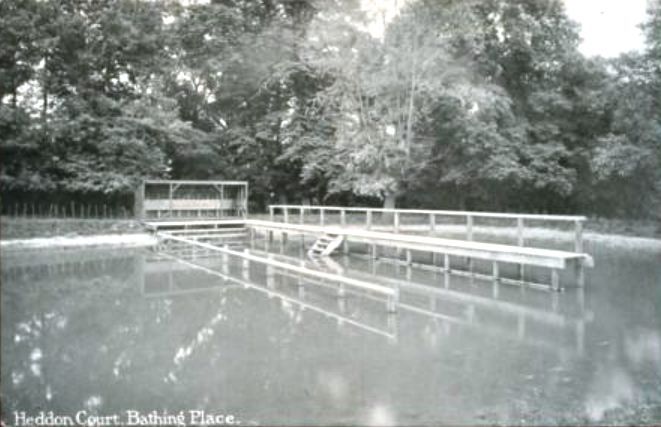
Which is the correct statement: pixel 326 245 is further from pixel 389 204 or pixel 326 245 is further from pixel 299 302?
pixel 389 204

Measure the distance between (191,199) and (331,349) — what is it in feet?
52.2

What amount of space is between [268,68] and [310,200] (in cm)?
573

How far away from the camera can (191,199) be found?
2125 cm

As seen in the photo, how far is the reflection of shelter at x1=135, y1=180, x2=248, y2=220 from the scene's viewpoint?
65.2 feet

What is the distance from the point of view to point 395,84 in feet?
A: 65.5

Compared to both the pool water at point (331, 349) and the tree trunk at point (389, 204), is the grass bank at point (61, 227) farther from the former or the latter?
the tree trunk at point (389, 204)

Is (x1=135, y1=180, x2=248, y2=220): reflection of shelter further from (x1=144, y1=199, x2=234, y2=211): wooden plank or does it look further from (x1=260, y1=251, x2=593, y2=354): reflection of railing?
(x1=260, y1=251, x2=593, y2=354): reflection of railing

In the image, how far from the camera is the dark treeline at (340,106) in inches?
605

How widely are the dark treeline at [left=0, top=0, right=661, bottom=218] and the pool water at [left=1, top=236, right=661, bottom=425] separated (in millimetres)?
6181

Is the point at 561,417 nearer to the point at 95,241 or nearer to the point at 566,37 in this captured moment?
the point at 95,241

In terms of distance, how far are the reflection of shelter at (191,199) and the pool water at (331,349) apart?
902 cm

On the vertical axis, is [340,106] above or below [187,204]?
above

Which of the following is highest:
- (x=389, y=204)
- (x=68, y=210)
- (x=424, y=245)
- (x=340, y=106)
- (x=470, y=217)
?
(x=340, y=106)

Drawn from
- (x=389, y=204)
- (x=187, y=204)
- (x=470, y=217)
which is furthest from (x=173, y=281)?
(x=389, y=204)
